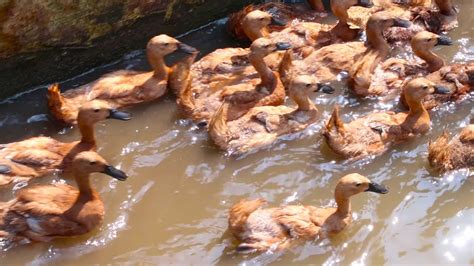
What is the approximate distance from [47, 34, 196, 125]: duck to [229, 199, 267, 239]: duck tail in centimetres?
193

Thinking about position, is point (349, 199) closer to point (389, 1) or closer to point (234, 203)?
point (234, 203)

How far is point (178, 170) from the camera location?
588 cm

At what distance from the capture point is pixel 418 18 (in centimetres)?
739

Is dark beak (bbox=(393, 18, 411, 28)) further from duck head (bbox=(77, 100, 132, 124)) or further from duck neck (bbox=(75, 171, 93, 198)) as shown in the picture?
duck neck (bbox=(75, 171, 93, 198))

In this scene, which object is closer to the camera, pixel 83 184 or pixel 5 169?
pixel 83 184

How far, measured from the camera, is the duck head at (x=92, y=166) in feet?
17.8

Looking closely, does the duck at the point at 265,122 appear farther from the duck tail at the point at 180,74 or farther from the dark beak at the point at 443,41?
the dark beak at the point at 443,41

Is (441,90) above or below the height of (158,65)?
below

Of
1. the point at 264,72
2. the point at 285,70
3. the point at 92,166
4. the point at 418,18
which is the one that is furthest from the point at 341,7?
the point at 92,166

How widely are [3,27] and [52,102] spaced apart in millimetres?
804

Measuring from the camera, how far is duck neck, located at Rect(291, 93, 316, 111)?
20.1ft

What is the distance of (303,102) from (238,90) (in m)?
0.63

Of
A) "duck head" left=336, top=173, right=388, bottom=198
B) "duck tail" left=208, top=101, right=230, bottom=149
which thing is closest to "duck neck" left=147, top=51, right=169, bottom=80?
"duck tail" left=208, top=101, right=230, bottom=149

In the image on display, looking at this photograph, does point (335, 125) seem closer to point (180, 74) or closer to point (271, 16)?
point (180, 74)
